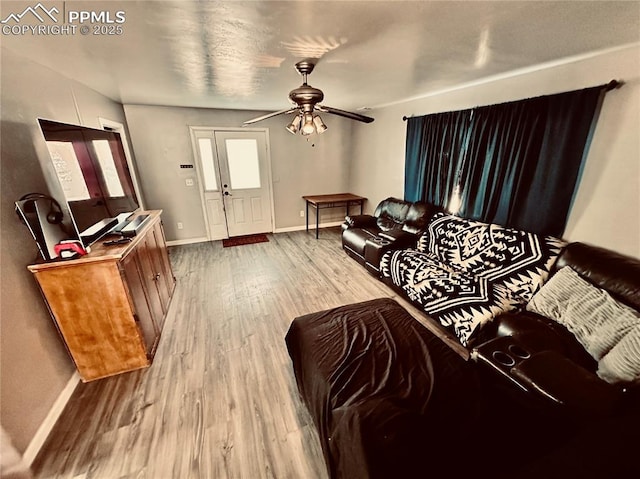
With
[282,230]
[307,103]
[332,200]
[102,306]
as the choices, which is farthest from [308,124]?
[282,230]

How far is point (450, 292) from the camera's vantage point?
2281 mm

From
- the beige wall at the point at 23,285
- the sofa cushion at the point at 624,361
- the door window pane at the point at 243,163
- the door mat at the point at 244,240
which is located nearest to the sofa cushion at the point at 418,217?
the sofa cushion at the point at 624,361

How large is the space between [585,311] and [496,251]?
2.74ft

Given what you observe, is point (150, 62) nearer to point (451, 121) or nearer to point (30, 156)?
point (30, 156)

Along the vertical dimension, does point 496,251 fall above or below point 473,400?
above

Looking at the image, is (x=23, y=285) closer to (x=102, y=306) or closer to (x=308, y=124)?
(x=102, y=306)

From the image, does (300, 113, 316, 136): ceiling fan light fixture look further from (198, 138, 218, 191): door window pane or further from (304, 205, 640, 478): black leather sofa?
(198, 138, 218, 191): door window pane

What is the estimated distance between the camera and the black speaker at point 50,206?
1503 millimetres

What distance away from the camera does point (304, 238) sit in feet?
15.9

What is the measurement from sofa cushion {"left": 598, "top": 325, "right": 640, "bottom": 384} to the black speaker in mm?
3434

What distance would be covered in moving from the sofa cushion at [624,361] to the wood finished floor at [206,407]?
163 centimetres

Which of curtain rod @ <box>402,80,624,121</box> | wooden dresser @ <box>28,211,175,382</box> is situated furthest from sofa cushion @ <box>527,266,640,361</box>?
wooden dresser @ <box>28,211,175,382</box>

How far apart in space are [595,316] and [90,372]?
3480 millimetres

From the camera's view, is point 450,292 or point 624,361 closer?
point 624,361
